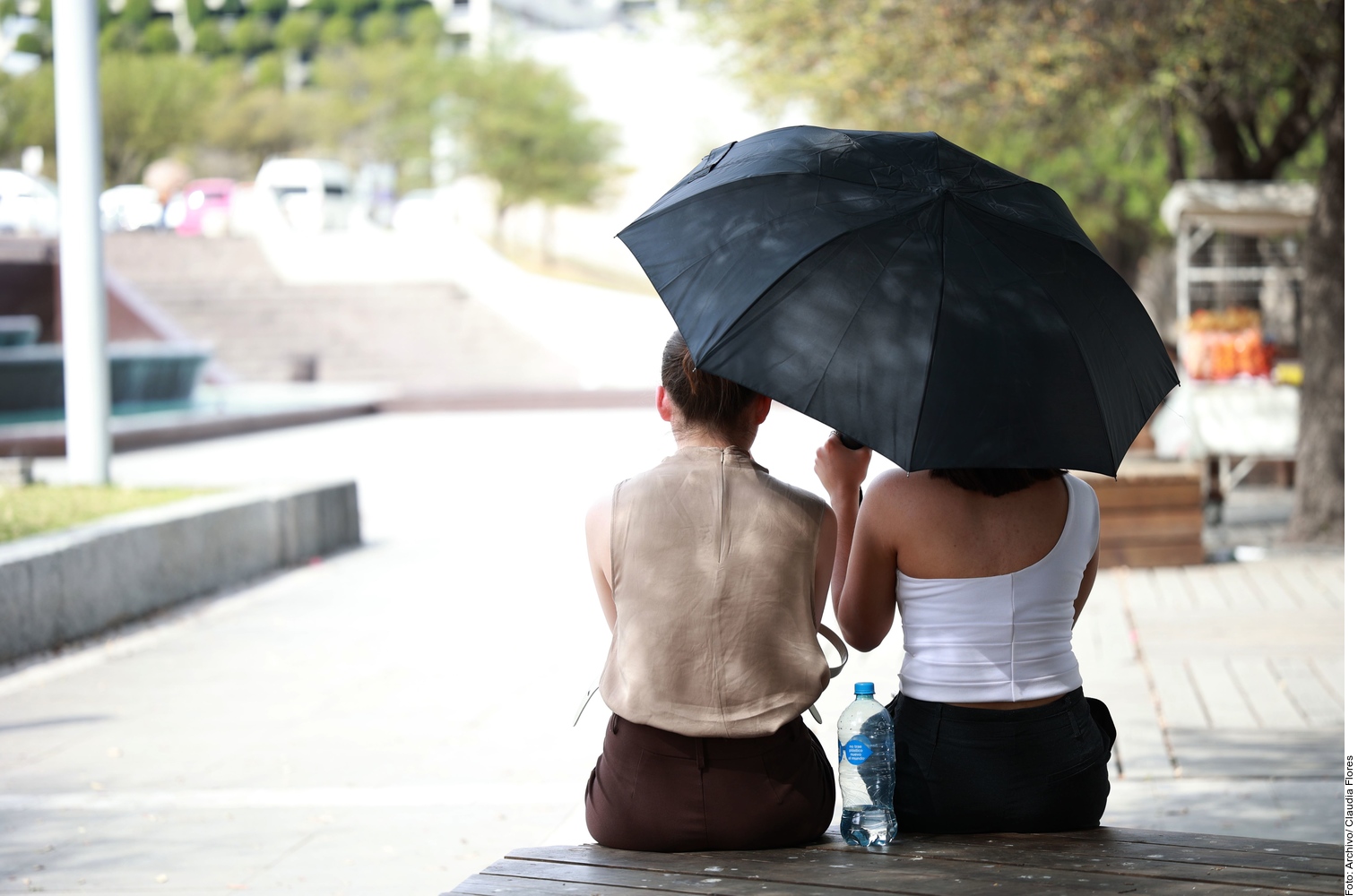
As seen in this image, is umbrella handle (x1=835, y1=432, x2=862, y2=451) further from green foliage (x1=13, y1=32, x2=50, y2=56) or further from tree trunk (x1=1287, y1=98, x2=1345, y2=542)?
green foliage (x1=13, y1=32, x2=50, y2=56)

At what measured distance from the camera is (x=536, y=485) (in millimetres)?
14883

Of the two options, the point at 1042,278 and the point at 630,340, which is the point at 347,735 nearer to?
the point at 1042,278

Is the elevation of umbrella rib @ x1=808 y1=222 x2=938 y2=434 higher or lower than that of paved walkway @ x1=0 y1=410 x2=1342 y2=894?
higher

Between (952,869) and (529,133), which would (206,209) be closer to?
(529,133)

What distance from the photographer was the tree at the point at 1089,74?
1043cm

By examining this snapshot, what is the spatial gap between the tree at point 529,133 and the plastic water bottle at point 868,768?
5909cm

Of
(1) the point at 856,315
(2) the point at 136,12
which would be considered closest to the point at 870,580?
(1) the point at 856,315

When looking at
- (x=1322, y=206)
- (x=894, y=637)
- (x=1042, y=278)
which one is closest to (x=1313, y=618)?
(x=894, y=637)

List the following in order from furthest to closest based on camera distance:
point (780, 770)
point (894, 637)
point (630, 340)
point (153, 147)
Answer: point (153, 147) → point (630, 340) → point (894, 637) → point (780, 770)

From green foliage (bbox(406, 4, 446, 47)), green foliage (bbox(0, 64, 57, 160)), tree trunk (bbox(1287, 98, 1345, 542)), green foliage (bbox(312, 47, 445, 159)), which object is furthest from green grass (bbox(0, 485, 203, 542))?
green foliage (bbox(406, 4, 446, 47))

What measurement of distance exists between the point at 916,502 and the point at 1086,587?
0.48m

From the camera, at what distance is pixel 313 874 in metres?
4.37

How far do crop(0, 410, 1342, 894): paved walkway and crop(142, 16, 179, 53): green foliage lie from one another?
89.1 meters

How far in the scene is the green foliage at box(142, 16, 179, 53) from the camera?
90.6m
